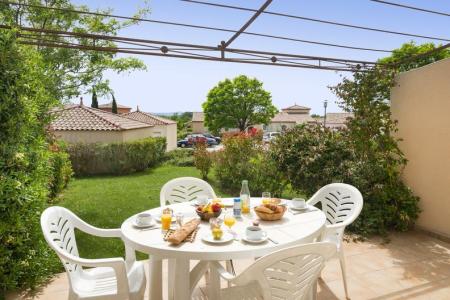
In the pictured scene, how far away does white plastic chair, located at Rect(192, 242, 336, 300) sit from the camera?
6.20 feet

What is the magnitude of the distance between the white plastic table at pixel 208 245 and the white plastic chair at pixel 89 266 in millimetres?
192

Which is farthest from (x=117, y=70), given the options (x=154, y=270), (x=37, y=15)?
(x=154, y=270)

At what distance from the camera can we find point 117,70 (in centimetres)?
962

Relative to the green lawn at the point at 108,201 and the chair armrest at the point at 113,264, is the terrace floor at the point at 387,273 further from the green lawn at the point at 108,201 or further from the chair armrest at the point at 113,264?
the green lawn at the point at 108,201

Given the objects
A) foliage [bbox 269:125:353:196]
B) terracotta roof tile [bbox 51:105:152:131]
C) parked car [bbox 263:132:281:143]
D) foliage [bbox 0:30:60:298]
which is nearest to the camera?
foliage [bbox 0:30:60:298]

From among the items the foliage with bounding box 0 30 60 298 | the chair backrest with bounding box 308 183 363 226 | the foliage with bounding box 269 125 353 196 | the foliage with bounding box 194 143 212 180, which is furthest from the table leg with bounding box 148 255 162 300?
the foliage with bounding box 194 143 212 180

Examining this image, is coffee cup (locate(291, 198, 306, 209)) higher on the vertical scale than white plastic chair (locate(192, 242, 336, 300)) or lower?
higher

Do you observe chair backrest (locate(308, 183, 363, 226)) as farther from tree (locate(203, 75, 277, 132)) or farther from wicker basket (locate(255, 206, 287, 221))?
tree (locate(203, 75, 277, 132))

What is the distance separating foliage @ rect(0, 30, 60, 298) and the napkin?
1.95 m

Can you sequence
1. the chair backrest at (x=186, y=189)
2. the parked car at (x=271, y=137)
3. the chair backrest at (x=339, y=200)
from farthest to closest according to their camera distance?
the parked car at (x=271, y=137) → the chair backrest at (x=186, y=189) → the chair backrest at (x=339, y=200)

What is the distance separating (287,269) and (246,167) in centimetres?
720

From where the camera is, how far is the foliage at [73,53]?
822 cm

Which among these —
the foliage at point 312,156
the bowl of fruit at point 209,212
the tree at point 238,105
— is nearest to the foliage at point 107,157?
the foliage at point 312,156

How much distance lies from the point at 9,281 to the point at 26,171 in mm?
1167
